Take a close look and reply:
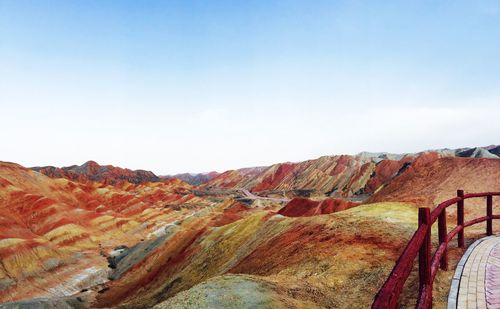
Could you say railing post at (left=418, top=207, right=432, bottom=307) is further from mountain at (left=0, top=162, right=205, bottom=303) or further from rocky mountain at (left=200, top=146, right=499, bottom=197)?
rocky mountain at (left=200, top=146, right=499, bottom=197)

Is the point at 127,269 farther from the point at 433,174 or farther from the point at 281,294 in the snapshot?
the point at 281,294

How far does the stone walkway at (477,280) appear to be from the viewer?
20.4ft

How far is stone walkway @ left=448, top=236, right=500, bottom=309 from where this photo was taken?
245 inches

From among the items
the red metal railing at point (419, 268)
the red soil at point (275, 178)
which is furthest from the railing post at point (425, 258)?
Answer: the red soil at point (275, 178)

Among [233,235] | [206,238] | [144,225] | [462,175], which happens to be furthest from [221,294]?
[144,225]

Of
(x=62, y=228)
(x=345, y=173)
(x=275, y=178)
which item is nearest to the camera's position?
(x=62, y=228)

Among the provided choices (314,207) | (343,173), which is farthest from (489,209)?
(343,173)

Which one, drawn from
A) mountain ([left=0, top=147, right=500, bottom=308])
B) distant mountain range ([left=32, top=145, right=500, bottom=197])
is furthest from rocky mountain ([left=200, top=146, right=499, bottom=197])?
mountain ([left=0, top=147, right=500, bottom=308])

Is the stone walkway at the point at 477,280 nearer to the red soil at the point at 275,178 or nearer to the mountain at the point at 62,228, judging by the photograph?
the mountain at the point at 62,228

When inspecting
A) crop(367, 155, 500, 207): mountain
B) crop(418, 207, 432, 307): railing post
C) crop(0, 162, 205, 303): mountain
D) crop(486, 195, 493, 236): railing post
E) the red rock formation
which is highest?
crop(418, 207, 432, 307): railing post

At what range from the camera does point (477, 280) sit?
7254 mm

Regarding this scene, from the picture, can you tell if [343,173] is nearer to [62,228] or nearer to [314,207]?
[314,207]

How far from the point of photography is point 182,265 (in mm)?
39656

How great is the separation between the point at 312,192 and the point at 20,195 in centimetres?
10259
